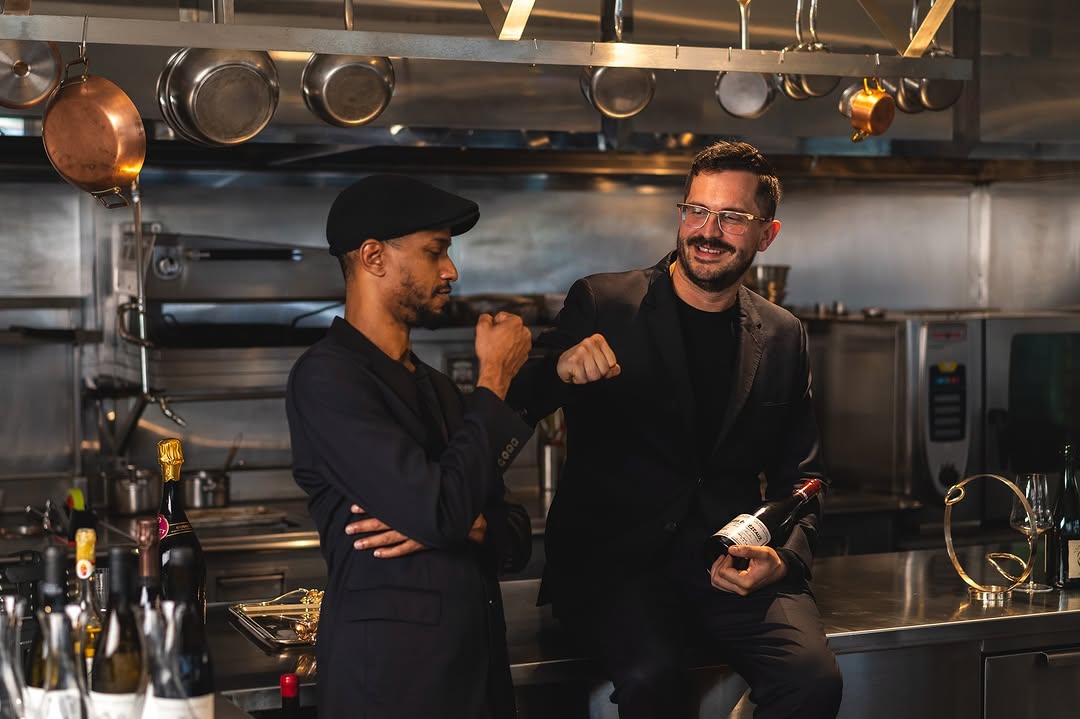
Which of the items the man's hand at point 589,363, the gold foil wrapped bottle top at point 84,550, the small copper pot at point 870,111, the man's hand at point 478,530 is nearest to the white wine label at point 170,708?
the gold foil wrapped bottle top at point 84,550

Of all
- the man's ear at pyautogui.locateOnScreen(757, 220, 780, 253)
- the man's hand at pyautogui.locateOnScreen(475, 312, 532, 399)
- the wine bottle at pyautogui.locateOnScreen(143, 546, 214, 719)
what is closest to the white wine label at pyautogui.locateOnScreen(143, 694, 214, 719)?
the wine bottle at pyautogui.locateOnScreen(143, 546, 214, 719)

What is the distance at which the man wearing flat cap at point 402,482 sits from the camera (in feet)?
7.22

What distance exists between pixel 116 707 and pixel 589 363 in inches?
45.4

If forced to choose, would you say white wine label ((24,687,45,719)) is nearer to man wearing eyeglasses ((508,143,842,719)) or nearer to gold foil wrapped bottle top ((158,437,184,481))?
gold foil wrapped bottle top ((158,437,184,481))

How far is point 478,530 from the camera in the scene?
231 centimetres

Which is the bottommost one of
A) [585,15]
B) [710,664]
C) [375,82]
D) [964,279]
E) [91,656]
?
[710,664]

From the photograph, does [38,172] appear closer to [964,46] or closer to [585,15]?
[585,15]

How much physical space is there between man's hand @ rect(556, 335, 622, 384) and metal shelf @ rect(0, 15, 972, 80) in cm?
54

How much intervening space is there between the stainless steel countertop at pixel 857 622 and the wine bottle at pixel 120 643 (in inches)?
25.1

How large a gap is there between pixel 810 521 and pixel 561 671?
0.68 meters

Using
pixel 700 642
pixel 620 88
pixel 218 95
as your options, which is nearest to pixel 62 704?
pixel 700 642

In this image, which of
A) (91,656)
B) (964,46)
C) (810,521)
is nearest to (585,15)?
(964,46)

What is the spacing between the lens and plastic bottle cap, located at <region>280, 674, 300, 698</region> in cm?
230

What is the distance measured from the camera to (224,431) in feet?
16.4
